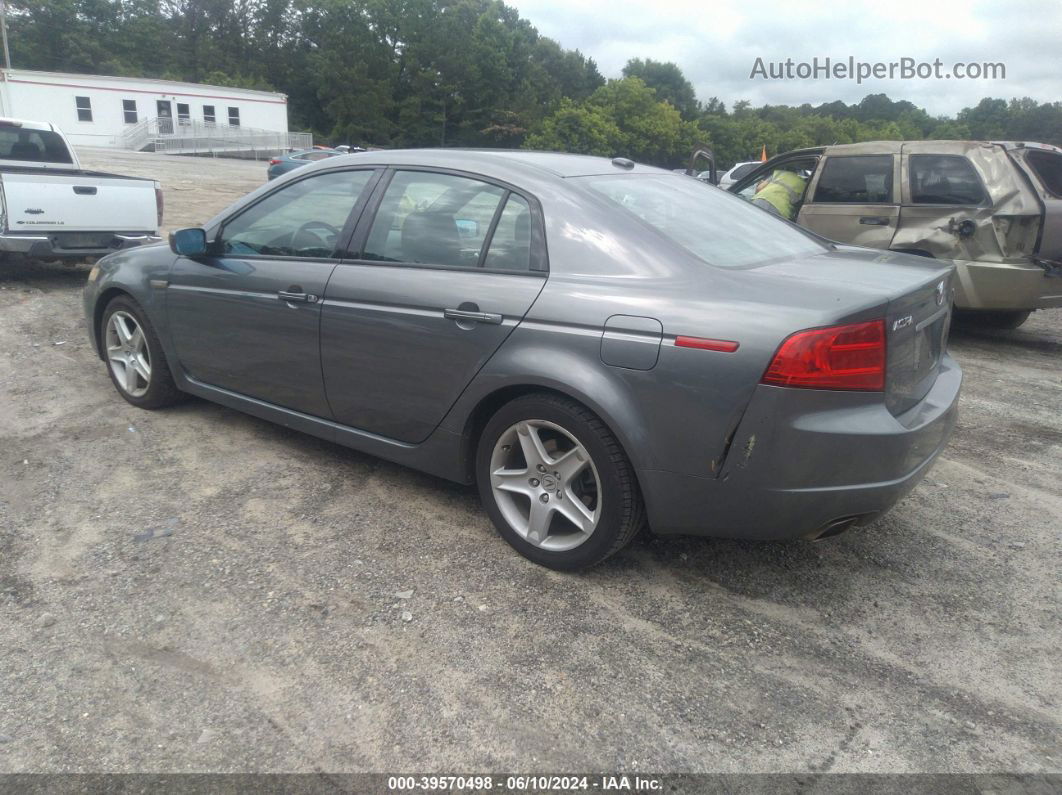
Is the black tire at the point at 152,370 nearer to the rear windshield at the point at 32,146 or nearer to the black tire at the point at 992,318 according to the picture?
the rear windshield at the point at 32,146

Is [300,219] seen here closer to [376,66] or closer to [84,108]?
[84,108]

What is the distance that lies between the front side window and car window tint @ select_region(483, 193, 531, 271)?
49.2m

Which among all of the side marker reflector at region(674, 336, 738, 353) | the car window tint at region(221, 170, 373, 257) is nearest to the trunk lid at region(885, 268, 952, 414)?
the side marker reflector at region(674, 336, 738, 353)

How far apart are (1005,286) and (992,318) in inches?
60.3

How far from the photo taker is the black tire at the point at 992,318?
7562 mm

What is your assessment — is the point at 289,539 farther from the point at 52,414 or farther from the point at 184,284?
the point at 52,414

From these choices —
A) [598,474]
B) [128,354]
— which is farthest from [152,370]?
[598,474]

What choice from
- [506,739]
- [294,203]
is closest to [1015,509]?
[506,739]

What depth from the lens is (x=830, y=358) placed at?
2545mm

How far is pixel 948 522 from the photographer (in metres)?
3.67

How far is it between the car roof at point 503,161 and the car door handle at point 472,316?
650 mm

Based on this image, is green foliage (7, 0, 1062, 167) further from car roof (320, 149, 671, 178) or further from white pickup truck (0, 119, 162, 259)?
car roof (320, 149, 671, 178)

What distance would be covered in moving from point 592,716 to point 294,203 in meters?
2.82

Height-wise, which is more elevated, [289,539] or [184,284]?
[184,284]
